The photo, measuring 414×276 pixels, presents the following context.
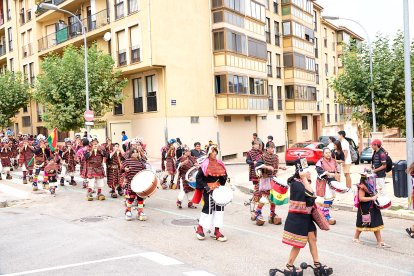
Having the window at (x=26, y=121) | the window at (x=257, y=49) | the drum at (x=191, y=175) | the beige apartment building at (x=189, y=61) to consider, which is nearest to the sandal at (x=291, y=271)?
the drum at (x=191, y=175)

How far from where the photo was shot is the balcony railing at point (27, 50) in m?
39.5

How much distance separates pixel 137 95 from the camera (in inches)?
1155

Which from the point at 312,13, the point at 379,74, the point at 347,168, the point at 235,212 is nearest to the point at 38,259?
the point at 235,212

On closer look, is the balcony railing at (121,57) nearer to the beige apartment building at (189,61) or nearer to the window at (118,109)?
the beige apartment building at (189,61)

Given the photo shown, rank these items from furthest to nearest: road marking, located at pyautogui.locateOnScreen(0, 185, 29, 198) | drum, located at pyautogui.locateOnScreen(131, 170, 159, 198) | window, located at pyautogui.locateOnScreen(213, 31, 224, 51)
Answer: window, located at pyautogui.locateOnScreen(213, 31, 224, 51) < road marking, located at pyautogui.locateOnScreen(0, 185, 29, 198) < drum, located at pyautogui.locateOnScreen(131, 170, 159, 198)

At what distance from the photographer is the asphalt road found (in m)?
7.00

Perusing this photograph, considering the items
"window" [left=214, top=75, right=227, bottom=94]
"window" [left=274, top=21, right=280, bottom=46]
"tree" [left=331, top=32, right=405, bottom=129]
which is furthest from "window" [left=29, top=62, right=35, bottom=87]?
"tree" [left=331, top=32, right=405, bottom=129]

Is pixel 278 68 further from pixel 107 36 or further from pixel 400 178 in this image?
pixel 400 178

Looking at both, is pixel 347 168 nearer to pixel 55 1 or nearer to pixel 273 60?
pixel 273 60

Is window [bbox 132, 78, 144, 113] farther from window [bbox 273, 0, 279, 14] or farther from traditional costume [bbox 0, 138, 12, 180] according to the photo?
window [bbox 273, 0, 279, 14]

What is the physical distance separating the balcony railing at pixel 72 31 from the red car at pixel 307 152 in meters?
15.3

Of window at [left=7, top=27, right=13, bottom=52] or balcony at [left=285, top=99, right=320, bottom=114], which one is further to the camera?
window at [left=7, top=27, right=13, bottom=52]

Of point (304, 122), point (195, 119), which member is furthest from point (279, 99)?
point (195, 119)

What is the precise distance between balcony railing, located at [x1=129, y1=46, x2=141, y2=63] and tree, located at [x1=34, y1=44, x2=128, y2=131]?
5.09ft
